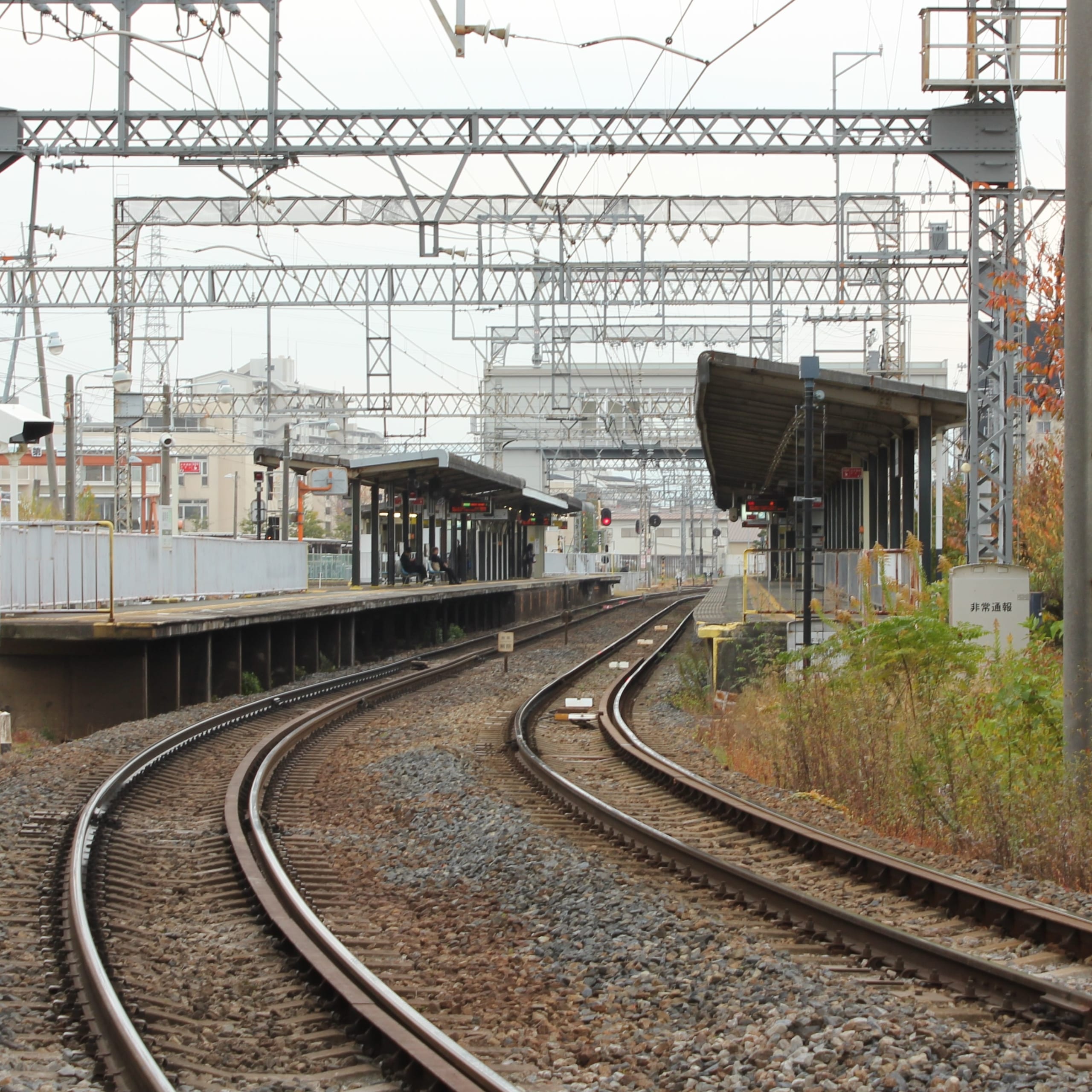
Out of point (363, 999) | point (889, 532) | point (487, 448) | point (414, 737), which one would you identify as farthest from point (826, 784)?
point (487, 448)

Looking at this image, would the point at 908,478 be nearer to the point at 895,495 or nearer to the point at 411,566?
the point at 895,495

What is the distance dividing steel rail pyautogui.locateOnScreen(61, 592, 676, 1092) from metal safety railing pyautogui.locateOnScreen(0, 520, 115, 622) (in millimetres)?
2425

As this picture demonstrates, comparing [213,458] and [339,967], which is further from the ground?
[213,458]

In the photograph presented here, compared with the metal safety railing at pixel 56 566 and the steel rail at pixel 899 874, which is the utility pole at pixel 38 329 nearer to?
the metal safety railing at pixel 56 566

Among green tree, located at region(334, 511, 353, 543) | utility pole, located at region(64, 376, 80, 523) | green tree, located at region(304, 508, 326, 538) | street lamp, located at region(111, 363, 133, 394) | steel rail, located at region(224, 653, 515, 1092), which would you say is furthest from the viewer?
green tree, located at region(304, 508, 326, 538)

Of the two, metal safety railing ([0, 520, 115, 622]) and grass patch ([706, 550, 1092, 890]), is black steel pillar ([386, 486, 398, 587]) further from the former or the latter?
grass patch ([706, 550, 1092, 890])

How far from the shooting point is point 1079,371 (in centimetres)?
859

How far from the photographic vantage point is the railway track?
550 centimetres

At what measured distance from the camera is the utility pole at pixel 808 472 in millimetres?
15312

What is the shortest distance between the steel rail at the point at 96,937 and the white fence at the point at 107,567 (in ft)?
7.48

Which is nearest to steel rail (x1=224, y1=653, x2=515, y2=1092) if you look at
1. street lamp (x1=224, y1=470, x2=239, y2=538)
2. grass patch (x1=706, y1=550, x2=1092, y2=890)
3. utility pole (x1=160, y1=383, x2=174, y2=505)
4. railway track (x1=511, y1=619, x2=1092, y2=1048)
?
railway track (x1=511, y1=619, x2=1092, y2=1048)

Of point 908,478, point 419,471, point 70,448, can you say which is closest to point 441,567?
point 419,471

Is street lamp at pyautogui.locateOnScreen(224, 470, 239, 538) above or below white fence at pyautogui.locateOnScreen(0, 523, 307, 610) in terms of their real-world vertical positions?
above

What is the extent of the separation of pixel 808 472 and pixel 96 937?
10.6 meters
